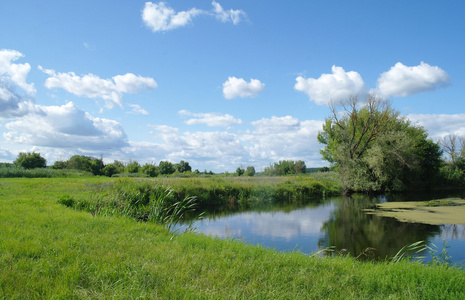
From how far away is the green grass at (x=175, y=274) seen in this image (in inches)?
119

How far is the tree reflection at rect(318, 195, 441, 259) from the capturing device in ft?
26.0

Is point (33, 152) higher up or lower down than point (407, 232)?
higher up

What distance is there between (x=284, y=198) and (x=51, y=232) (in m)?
18.5

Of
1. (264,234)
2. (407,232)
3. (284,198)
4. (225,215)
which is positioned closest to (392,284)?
(264,234)

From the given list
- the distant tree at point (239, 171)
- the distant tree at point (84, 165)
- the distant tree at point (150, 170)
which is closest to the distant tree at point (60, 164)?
the distant tree at point (84, 165)

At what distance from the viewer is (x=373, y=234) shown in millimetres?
9547

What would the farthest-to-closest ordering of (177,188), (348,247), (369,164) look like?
(369,164), (177,188), (348,247)

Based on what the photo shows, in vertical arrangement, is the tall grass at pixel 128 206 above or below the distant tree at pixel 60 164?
below

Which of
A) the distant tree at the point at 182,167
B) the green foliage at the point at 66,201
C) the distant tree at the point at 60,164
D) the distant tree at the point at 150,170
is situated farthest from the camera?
the distant tree at the point at 182,167

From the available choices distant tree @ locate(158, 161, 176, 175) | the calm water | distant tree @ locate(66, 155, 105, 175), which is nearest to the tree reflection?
the calm water

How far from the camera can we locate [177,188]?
→ 635 inches

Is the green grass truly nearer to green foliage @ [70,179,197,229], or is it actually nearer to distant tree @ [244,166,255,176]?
green foliage @ [70,179,197,229]

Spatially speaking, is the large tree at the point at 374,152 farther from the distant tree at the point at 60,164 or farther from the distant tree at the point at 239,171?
the distant tree at the point at 60,164

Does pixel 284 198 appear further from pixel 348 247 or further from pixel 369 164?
pixel 348 247
